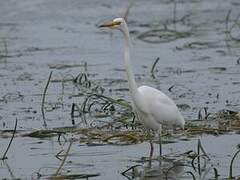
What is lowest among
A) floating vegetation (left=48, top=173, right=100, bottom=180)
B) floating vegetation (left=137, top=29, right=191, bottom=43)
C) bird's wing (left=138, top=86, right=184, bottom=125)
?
floating vegetation (left=48, top=173, right=100, bottom=180)

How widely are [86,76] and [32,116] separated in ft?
7.26

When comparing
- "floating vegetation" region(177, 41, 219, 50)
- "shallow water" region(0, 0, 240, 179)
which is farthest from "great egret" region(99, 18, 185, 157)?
"floating vegetation" region(177, 41, 219, 50)

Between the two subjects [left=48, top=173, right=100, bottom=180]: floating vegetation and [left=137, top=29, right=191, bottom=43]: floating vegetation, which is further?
[left=137, top=29, right=191, bottom=43]: floating vegetation

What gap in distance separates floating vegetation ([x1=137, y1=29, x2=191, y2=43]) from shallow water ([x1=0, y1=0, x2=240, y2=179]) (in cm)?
16

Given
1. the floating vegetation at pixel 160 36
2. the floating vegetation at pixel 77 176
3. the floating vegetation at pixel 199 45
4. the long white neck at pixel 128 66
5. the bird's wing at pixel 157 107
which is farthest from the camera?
the floating vegetation at pixel 160 36

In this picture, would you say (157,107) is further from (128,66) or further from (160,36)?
(160,36)

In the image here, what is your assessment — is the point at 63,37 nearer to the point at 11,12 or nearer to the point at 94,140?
the point at 11,12

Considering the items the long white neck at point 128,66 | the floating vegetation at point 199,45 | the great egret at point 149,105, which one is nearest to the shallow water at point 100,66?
the floating vegetation at point 199,45

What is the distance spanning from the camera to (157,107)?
932 cm

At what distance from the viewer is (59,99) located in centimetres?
1224

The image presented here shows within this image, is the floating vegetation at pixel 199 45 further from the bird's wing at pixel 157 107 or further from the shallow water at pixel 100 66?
the bird's wing at pixel 157 107

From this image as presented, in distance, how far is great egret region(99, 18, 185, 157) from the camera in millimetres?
8992

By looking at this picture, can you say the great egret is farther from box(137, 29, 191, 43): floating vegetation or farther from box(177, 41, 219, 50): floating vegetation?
box(137, 29, 191, 43): floating vegetation

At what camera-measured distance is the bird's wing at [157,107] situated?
9.23m
